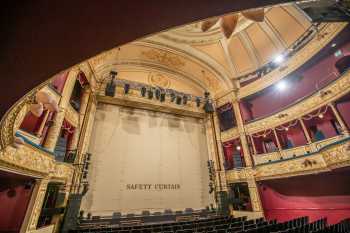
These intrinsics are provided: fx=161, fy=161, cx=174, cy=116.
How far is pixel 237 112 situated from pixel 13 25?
11.2 m

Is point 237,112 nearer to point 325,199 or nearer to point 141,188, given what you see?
point 325,199

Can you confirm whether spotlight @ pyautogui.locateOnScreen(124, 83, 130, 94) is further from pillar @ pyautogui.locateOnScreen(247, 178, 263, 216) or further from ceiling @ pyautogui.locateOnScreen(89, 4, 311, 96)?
pillar @ pyautogui.locateOnScreen(247, 178, 263, 216)

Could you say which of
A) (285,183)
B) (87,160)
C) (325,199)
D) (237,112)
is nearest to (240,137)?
(237,112)

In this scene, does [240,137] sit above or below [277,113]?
below

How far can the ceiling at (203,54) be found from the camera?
962 centimetres

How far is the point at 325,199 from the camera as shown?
23.3ft

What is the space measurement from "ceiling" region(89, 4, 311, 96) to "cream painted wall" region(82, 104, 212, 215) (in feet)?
9.68

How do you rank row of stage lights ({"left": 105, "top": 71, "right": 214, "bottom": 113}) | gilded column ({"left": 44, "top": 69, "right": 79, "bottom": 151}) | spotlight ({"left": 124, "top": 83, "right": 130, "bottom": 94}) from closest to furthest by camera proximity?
1. gilded column ({"left": 44, "top": 69, "right": 79, "bottom": 151})
2. spotlight ({"left": 124, "top": 83, "right": 130, "bottom": 94})
3. row of stage lights ({"left": 105, "top": 71, "right": 214, "bottom": 113})

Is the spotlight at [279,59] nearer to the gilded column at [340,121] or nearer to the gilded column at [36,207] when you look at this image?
the gilded column at [340,121]

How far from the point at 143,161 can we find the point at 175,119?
12.9 ft

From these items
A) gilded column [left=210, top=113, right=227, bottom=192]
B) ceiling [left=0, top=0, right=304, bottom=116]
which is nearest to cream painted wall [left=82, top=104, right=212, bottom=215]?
gilded column [left=210, top=113, right=227, bottom=192]

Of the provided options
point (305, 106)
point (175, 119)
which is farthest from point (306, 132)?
point (175, 119)

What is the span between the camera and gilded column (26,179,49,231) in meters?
4.77

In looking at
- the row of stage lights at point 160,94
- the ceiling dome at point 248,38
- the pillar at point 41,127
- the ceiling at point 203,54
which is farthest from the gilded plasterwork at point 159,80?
the pillar at point 41,127
